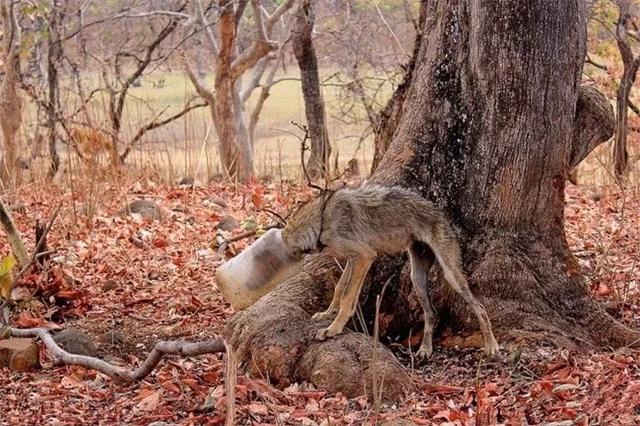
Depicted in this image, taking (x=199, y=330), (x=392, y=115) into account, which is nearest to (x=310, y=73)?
(x=392, y=115)

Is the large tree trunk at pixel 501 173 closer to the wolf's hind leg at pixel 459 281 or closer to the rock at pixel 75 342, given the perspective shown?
the wolf's hind leg at pixel 459 281

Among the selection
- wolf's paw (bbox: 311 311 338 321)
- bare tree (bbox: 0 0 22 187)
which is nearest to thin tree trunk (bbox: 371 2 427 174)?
wolf's paw (bbox: 311 311 338 321)

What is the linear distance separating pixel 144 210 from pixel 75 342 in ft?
12.1

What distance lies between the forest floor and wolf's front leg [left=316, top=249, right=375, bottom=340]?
1.16 feet

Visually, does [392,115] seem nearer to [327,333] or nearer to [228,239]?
[228,239]

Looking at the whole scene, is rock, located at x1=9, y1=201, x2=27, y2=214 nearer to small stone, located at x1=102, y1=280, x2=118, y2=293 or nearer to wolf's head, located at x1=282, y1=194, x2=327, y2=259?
small stone, located at x1=102, y1=280, x2=118, y2=293

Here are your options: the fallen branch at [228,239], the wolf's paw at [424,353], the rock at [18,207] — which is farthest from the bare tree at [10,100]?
the wolf's paw at [424,353]

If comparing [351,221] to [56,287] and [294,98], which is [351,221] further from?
[294,98]

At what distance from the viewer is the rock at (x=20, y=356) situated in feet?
19.0

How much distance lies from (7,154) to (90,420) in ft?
20.9

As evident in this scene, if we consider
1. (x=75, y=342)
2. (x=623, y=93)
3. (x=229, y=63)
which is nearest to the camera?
(x=75, y=342)

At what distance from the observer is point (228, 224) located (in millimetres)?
9281

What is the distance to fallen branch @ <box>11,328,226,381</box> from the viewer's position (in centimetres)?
462

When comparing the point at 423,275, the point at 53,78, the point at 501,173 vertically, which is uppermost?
the point at 53,78
